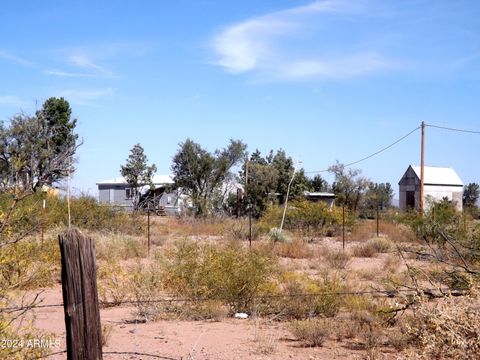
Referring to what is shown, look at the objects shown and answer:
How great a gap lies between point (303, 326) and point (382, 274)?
8.17 m

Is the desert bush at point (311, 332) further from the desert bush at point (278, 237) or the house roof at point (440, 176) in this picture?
the house roof at point (440, 176)

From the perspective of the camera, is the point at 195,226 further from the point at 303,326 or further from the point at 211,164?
the point at 303,326

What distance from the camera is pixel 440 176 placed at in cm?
6234

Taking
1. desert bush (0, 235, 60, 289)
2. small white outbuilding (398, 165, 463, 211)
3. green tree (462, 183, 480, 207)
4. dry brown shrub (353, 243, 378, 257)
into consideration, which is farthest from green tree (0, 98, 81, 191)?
green tree (462, 183, 480, 207)

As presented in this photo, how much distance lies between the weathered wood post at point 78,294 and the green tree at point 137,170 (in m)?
53.7

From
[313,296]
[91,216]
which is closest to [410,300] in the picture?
[313,296]

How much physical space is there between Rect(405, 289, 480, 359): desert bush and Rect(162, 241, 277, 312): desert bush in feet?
19.8

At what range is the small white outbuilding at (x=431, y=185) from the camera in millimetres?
60056

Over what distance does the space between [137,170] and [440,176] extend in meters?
30.6

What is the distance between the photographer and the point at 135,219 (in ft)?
92.6

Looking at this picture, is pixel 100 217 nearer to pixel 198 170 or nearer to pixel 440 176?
pixel 198 170

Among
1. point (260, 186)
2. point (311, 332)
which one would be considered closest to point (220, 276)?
point (311, 332)

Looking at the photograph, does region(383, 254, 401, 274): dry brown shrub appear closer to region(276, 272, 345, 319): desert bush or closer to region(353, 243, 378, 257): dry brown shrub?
region(353, 243, 378, 257): dry brown shrub

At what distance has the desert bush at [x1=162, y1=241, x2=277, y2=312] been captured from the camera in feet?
39.2
